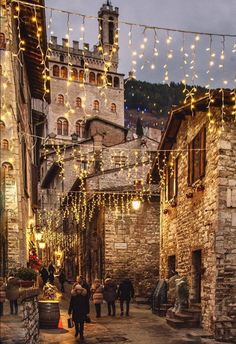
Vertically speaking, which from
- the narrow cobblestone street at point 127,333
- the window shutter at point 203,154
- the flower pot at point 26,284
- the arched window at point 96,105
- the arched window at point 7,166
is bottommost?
the narrow cobblestone street at point 127,333

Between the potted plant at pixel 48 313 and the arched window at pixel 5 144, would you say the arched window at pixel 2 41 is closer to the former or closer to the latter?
the arched window at pixel 5 144

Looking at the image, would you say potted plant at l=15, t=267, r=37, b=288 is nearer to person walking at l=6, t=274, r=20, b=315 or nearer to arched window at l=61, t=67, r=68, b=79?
person walking at l=6, t=274, r=20, b=315

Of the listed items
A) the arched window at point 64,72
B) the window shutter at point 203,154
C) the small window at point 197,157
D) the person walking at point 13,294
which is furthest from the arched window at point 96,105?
the person walking at point 13,294

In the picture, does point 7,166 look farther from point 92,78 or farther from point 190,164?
point 92,78

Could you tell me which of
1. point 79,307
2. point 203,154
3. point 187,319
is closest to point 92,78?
point 203,154

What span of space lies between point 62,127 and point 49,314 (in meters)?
51.4

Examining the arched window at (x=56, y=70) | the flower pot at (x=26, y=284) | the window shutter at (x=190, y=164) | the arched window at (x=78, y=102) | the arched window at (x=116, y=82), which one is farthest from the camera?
the arched window at (x=116, y=82)

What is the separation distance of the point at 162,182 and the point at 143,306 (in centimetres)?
543

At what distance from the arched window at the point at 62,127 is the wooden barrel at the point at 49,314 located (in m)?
50.5

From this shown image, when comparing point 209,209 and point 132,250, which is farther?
point 132,250

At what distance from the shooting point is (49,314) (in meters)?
13.6

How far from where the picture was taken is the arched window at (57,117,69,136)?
63469 mm

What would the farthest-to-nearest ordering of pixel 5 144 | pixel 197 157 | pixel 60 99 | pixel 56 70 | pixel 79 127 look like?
pixel 56 70, pixel 60 99, pixel 79 127, pixel 197 157, pixel 5 144

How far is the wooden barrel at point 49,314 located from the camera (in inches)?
530
